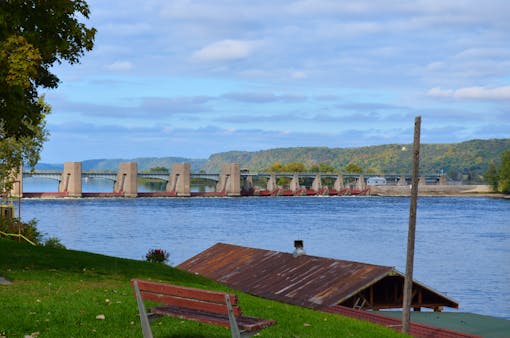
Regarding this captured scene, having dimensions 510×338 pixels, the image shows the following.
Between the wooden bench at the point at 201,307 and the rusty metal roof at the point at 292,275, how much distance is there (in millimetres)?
16414

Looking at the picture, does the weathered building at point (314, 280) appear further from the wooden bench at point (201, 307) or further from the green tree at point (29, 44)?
the wooden bench at point (201, 307)

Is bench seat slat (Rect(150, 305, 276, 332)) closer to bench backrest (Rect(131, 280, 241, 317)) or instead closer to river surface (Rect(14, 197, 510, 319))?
bench backrest (Rect(131, 280, 241, 317))

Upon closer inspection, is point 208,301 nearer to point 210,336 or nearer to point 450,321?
point 210,336

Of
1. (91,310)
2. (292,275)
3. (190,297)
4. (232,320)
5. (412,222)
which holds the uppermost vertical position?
(412,222)

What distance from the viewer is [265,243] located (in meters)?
97.4

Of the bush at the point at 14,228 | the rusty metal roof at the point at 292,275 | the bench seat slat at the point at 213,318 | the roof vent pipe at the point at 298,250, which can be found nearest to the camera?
the bench seat slat at the point at 213,318

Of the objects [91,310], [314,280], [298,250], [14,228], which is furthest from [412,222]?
[14,228]

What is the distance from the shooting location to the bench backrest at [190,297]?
10898 millimetres

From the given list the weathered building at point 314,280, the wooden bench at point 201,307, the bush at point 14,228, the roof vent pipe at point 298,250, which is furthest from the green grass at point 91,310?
the bush at point 14,228

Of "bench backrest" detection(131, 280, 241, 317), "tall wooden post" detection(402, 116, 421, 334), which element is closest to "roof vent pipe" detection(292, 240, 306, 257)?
"tall wooden post" detection(402, 116, 421, 334)

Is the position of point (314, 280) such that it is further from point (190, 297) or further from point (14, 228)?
point (190, 297)

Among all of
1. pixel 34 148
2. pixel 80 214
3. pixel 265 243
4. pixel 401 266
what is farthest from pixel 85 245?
pixel 80 214

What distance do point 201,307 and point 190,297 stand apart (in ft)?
0.80

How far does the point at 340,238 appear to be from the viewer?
340 feet
